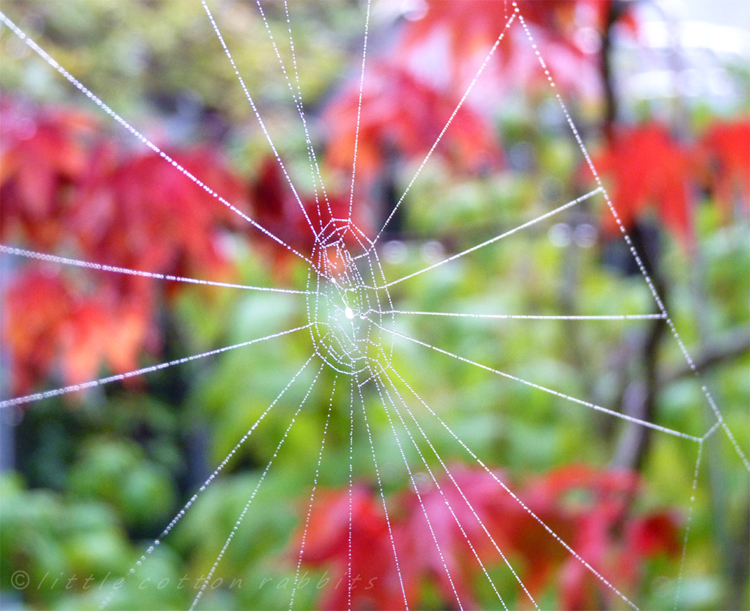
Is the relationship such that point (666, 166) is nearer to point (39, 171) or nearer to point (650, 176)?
point (650, 176)

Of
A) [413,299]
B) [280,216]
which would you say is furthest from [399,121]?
[413,299]

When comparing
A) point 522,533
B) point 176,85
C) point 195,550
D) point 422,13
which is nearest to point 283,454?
point 195,550

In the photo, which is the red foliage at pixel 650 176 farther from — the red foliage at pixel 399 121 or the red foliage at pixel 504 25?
the red foliage at pixel 399 121

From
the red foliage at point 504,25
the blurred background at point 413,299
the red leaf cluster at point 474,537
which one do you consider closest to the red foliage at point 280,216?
the blurred background at point 413,299

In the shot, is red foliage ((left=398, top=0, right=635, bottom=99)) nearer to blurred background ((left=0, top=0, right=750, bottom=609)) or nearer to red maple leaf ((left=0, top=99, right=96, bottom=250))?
blurred background ((left=0, top=0, right=750, bottom=609))

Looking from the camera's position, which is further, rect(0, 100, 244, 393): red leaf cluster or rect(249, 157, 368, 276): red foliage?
rect(249, 157, 368, 276): red foliage

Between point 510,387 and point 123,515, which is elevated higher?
point 510,387

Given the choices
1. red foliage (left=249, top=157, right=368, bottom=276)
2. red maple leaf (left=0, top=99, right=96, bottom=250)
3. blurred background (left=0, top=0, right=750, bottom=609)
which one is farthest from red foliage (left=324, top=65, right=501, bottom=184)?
red maple leaf (left=0, top=99, right=96, bottom=250)

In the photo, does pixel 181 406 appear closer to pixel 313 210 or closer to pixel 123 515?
pixel 123 515
